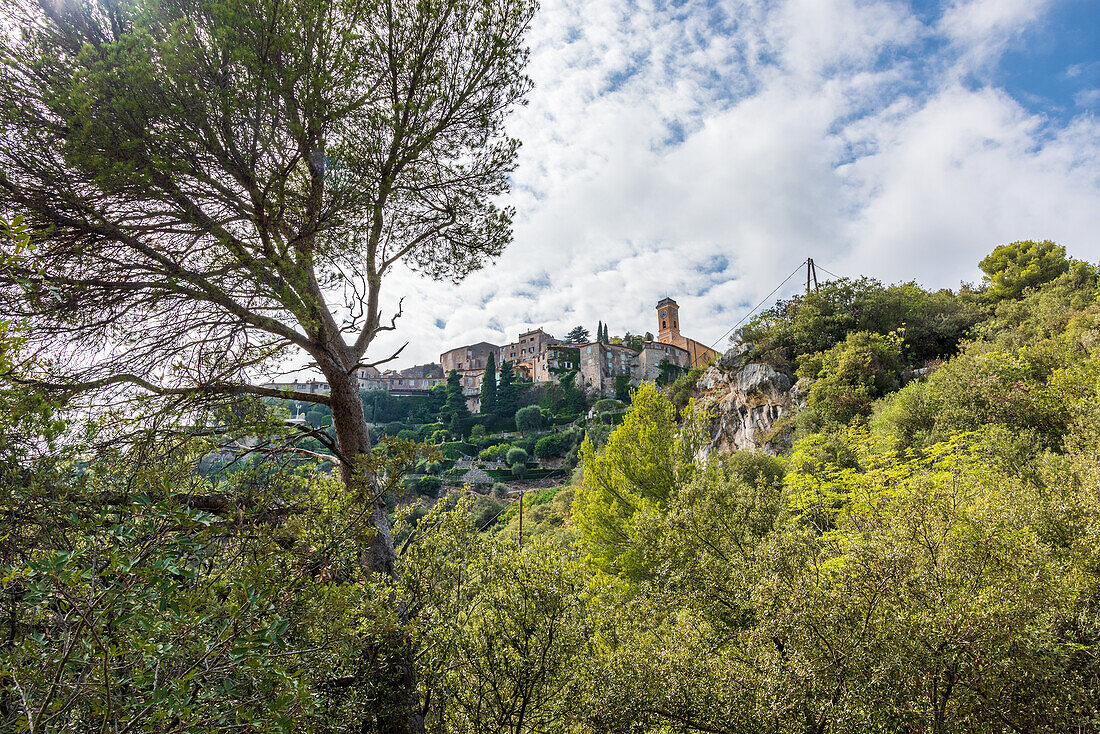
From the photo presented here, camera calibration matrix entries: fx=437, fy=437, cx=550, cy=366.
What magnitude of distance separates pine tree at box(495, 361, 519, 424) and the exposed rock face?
32.8m

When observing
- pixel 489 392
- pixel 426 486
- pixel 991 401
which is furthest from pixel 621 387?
pixel 991 401

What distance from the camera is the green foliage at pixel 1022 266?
1811 centimetres

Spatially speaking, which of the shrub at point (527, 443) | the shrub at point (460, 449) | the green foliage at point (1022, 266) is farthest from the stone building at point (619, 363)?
the green foliage at point (1022, 266)

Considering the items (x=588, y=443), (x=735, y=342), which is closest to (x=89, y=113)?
(x=588, y=443)

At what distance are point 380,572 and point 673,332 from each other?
185ft

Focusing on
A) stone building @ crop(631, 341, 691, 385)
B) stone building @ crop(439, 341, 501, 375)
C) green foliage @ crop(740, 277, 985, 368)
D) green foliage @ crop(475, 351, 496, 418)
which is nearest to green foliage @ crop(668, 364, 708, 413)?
green foliage @ crop(740, 277, 985, 368)

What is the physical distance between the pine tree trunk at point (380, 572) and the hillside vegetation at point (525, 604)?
0.08m

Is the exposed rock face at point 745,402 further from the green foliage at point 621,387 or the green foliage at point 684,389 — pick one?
the green foliage at point 621,387

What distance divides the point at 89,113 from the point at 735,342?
79.3 ft

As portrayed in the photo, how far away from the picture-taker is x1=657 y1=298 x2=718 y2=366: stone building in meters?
56.7

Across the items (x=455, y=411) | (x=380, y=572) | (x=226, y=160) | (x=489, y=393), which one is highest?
(x=226, y=160)

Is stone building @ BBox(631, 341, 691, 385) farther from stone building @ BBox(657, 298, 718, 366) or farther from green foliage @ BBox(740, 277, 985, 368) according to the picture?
green foliage @ BBox(740, 277, 985, 368)

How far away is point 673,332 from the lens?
57.2 meters

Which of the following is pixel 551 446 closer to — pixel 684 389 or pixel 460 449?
pixel 460 449
